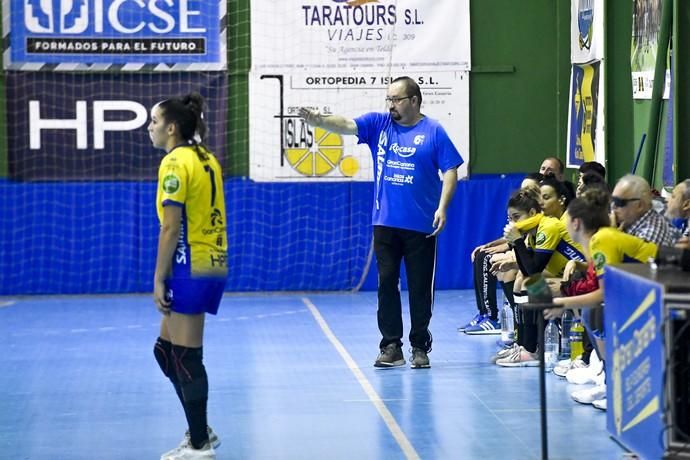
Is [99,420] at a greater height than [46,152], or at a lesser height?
lesser

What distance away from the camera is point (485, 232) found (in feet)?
46.8

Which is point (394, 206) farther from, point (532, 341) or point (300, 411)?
point (300, 411)

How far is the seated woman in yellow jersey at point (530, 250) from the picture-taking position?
27.7ft

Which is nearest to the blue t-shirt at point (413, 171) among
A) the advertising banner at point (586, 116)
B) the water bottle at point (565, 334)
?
the water bottle at point (565, 334)

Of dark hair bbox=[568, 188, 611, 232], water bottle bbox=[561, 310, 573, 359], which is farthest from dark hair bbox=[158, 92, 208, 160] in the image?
water bottle bbox=[561, 310, 573, 359]

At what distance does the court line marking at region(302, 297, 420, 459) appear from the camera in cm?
648

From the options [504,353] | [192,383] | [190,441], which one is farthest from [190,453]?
[504,353]

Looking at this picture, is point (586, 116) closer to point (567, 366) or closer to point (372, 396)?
point (567, 366)

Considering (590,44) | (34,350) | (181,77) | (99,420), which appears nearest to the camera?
(99,420)

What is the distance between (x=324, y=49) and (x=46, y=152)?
134 inches

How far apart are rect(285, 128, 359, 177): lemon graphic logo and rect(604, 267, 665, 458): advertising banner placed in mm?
8596

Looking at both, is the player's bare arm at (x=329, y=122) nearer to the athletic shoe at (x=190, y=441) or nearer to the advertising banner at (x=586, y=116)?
the athletic shoe at (x=190, y=441)

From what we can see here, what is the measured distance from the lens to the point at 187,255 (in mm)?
5938

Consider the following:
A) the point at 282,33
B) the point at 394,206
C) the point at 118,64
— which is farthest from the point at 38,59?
the point at 394,206
